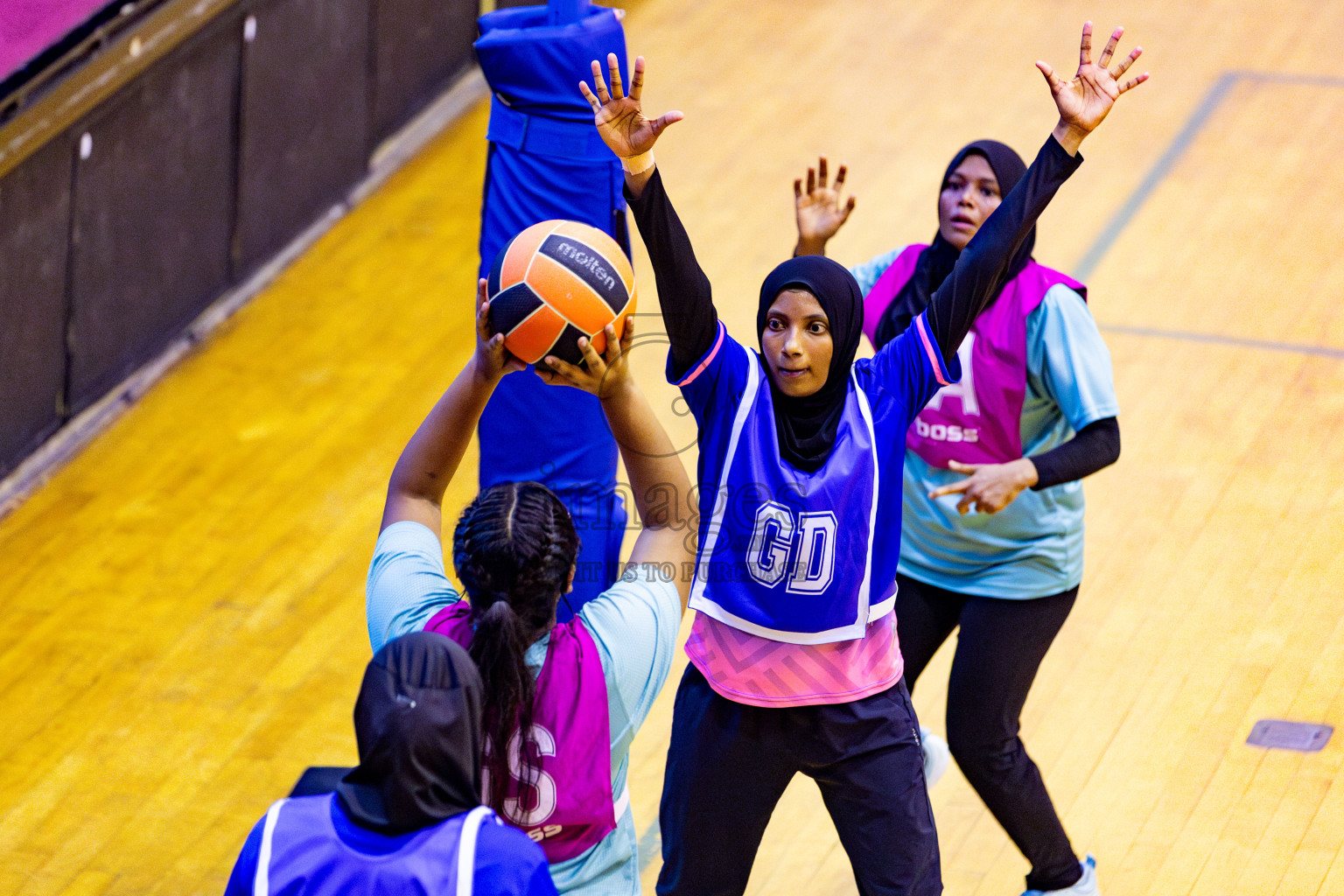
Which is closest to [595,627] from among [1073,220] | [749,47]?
[1073,220]

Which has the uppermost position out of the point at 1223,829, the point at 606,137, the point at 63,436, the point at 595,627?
the point at 606,137

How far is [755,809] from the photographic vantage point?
3.29 meters

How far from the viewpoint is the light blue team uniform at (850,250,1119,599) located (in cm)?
370

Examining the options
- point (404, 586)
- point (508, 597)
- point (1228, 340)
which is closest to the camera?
point (508, 597)

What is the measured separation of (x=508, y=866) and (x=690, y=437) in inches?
171

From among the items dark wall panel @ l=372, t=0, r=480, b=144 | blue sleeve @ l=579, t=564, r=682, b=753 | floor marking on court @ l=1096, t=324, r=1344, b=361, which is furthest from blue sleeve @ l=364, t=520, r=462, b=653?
dark wall panel @ l=372, t=0, r=480, b=144

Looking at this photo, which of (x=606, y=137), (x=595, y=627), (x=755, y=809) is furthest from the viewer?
(x=755, y=809)

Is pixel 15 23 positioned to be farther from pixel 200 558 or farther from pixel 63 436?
pixel 200 558

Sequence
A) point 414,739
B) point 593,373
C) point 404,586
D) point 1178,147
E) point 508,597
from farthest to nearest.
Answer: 1. point 1178,147
2. point 593,373
3. point 404,586
4. point 508,597
5. point 414,739

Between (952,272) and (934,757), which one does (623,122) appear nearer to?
(952,272)

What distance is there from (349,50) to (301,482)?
9.33 ft

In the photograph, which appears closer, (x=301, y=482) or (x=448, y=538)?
(x=448, y=538)

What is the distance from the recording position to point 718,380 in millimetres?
3193

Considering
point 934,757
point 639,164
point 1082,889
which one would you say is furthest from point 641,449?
point 934,757
